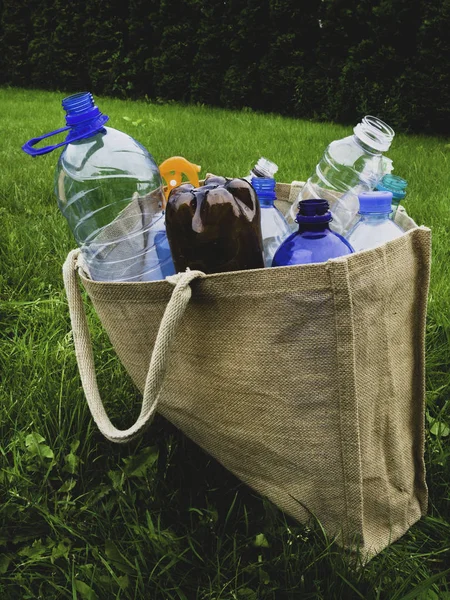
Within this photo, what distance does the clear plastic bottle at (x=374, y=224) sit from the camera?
1050 mm

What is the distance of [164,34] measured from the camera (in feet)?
24.3

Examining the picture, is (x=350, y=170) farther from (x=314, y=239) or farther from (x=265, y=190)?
(x=314, y=239)

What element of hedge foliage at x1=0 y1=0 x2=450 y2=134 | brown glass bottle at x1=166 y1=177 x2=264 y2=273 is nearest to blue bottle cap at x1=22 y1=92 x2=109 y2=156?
brown glass bottle at x1=166 y1=177 x2=264 y2=273

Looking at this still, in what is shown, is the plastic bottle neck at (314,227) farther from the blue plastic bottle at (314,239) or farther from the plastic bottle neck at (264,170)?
the plastic bottle neck at (264,170)

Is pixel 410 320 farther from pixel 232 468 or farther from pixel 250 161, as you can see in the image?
pixel 250 161

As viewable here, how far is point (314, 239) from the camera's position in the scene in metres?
1.00

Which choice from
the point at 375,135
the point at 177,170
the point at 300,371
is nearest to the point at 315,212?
the point at 300,371

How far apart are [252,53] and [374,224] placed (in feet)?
20.9

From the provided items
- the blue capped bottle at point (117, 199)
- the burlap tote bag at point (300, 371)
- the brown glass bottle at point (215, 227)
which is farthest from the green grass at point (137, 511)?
the brown glass bottle at point (215, 227)

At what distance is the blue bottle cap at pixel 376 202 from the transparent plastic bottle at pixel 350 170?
0.23 metres

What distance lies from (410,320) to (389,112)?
201 inches

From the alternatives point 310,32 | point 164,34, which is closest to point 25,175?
point 310,32

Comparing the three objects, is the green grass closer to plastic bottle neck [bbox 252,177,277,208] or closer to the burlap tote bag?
the burlap tote bag

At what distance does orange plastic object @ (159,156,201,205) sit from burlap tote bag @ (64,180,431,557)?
0.37 meters
